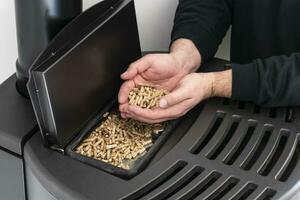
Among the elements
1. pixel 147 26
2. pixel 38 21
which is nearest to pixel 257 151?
pixel 38 21

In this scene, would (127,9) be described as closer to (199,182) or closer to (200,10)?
(200,10)

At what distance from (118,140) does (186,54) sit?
221 mm

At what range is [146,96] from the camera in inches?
32.2

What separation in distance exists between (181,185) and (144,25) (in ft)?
1.76

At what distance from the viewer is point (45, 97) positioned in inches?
26.9

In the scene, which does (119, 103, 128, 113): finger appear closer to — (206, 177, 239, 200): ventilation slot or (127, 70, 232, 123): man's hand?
(127, 70, 232, 123): man's hand

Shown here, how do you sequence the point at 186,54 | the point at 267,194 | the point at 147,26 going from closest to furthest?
the point at 267,194
the point at 186,54
the point at 147,26

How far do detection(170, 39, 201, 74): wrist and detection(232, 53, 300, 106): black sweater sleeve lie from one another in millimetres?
94

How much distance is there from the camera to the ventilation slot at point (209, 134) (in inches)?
28.8

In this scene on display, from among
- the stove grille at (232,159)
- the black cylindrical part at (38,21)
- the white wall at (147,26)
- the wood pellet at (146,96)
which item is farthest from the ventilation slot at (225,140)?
the white wall at (147,26)

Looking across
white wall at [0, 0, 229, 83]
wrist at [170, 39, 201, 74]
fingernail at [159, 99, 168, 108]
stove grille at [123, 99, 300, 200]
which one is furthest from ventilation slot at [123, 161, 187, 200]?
white wall at [0, 0, 229, 83]

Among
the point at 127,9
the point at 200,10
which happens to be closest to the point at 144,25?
the point at 200,10

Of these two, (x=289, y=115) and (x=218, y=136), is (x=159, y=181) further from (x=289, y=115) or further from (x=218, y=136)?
(x=289, y=115)

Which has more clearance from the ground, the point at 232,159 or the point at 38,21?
the point at 38,21
